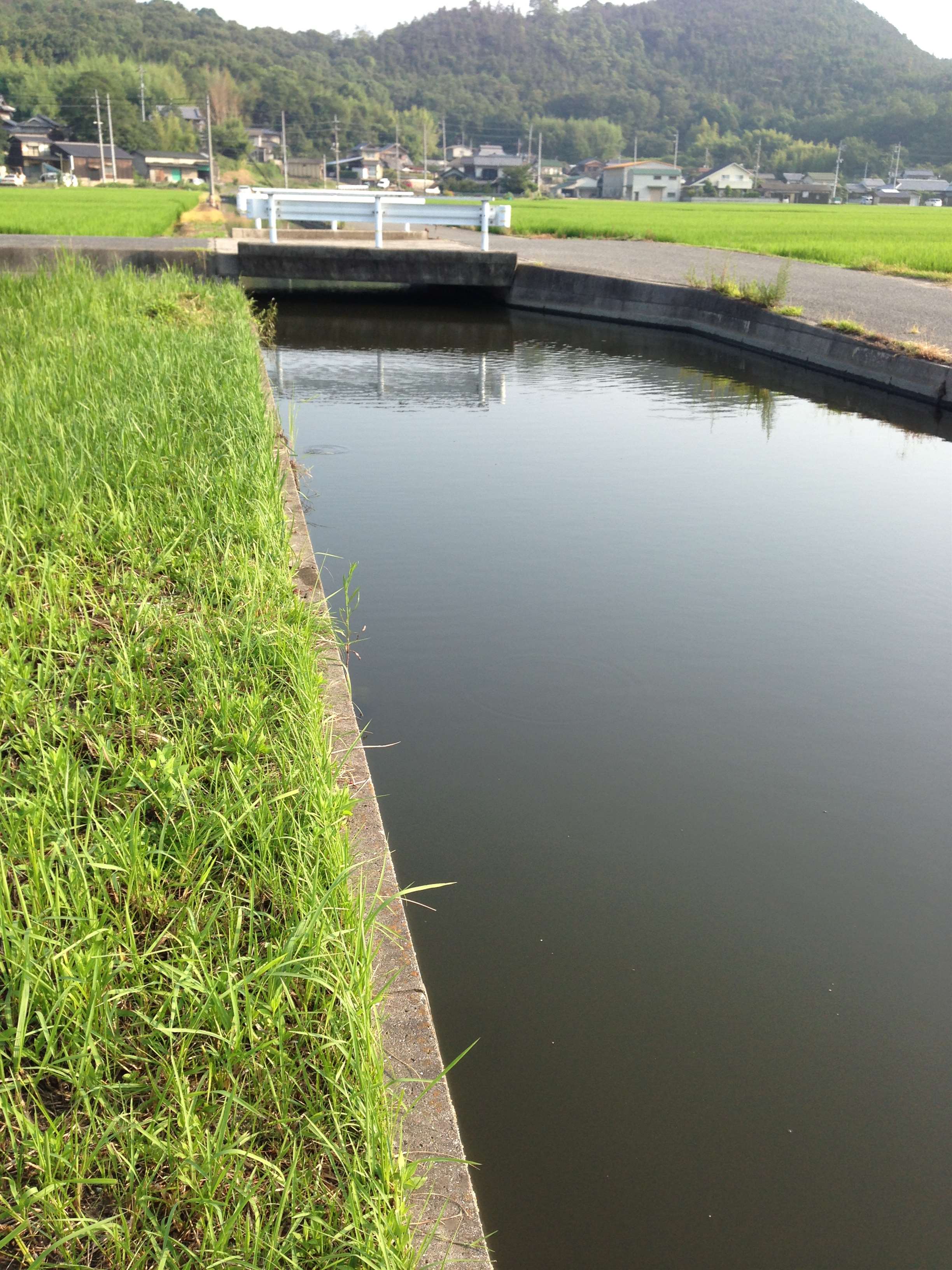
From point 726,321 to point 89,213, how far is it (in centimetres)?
1590

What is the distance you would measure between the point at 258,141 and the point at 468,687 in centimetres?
11566

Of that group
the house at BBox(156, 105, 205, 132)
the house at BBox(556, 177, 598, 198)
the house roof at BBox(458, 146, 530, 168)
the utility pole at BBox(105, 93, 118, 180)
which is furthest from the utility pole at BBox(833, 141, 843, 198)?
the utility pole at BBox(105, 93, 118, 180)

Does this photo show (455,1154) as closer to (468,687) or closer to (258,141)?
(468,687)

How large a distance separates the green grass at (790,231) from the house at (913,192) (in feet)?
207

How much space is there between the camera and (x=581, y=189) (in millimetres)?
106438

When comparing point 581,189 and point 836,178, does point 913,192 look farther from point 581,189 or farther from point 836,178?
point 581,189

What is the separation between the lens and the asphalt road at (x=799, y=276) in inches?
386

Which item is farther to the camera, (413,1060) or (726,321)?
(726,321)

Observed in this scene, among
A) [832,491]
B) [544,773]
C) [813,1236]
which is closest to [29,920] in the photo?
[813,1236]

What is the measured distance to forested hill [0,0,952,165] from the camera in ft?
357

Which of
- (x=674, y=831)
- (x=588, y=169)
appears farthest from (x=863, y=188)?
(x=674, y=831)

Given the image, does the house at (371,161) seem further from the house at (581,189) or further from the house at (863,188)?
the house at (863,188)

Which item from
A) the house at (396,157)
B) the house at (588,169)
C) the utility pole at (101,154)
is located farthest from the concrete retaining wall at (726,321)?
the house at (588,169)

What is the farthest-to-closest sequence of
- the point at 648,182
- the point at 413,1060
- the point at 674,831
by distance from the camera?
1. the point at 648,182
2. the point at 674,831
3. the point at 413,1060
